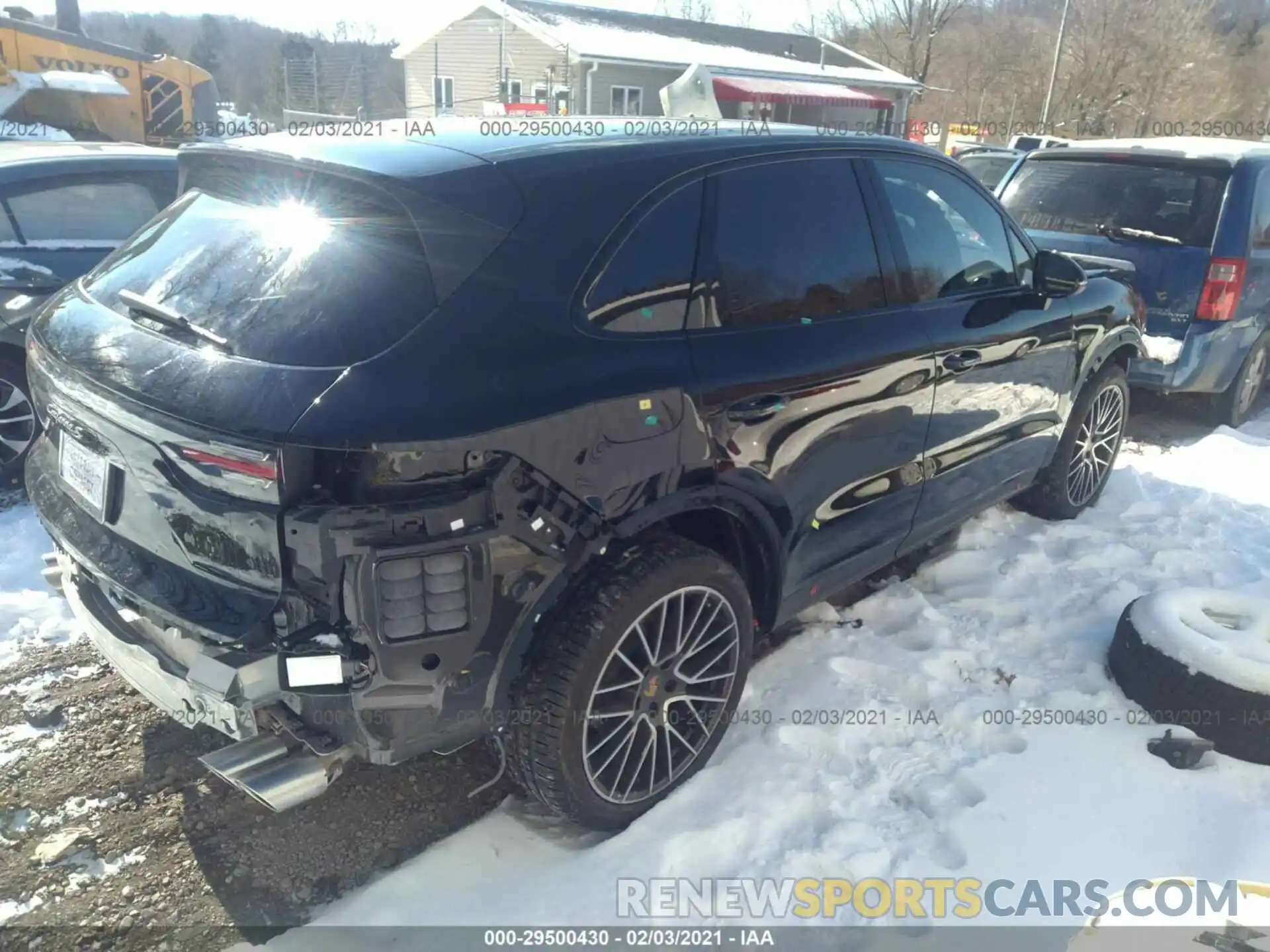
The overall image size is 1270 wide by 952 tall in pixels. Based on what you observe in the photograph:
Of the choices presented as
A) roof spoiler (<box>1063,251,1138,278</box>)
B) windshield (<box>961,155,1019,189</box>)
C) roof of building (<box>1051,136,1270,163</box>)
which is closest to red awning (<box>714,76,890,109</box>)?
windshield (<box>961,155,1019,189</box>)

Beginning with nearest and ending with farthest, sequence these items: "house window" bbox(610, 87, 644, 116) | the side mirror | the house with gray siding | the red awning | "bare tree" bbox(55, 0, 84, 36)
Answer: the side mirror < "bare tree" bbox(55, 0, 84, 36) < the red awning < the house with gray siding < "house window" bbox(610, 87, 644, 116)

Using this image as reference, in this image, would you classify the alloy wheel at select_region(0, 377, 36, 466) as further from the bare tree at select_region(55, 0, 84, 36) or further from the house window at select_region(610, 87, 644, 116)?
the house window at select_region(610, 87, 644, 116)

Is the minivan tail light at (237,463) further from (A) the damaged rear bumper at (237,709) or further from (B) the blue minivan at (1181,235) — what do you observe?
(B) the blue minivan at (1181,235)

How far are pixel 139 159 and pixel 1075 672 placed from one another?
5539 millimetres

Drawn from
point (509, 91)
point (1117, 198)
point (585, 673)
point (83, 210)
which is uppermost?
point (509, 91)

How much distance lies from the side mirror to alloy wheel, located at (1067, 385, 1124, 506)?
102cm

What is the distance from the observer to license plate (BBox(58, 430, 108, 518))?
2.39 metres

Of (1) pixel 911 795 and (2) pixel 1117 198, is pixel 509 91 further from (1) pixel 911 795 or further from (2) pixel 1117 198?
(1) pixel 911 795

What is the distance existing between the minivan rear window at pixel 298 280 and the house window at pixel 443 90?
3233cm

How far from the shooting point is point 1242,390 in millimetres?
6910

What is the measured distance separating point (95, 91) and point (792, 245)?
14.4 meters

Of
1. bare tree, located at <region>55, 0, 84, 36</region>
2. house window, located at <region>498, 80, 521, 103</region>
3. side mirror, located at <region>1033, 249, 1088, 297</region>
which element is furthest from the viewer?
house window, located at <region>498, 80, 521, 103</region>

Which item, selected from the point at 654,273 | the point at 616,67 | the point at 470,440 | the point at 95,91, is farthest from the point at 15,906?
the point at 616,67

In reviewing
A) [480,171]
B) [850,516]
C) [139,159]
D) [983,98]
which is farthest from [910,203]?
[983,98]
